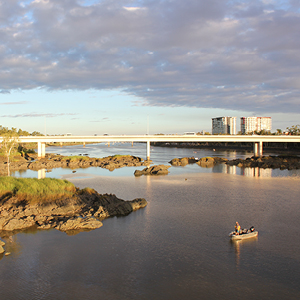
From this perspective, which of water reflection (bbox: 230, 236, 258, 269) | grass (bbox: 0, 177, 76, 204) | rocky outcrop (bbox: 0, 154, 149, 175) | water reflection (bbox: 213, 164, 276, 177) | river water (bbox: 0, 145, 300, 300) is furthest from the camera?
rocky outcrop (bbox: 0, 154, 149, 175)

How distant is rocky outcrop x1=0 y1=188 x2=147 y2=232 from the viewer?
26781mm

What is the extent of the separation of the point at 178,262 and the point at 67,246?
8925 millimetres

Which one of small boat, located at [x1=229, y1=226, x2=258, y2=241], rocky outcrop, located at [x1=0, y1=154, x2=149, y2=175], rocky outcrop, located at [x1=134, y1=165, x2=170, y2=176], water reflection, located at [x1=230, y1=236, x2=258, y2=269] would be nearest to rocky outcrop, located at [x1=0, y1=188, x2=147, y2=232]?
small boat, located at [x1=229, y1=226, x2=258, y2=241]

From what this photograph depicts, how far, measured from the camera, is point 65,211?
100 feet

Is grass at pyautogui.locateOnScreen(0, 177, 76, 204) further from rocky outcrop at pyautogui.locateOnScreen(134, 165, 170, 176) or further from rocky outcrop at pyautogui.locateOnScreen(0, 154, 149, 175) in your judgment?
rocky outcrop at pyautogui.locateOnScreen(0, 154, 149, 175)

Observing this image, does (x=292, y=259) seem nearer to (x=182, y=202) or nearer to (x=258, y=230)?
(x=258, y=230)

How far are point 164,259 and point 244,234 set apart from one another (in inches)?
312

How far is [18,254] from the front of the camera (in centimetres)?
2125

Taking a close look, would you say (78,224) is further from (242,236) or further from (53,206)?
(242,236)

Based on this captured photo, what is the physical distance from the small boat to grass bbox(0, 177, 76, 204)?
19.4 metres

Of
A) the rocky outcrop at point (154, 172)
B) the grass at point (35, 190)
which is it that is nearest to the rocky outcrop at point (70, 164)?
the rocky outcrop at point (154, 172)

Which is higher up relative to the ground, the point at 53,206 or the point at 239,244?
the point at 53,206

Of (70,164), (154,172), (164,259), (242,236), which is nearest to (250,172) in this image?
(154,172)

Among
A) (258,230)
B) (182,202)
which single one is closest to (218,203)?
(182,202)
